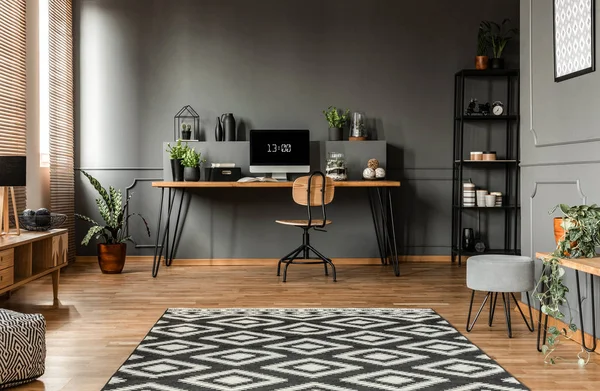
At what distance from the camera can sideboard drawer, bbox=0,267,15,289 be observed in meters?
3.93

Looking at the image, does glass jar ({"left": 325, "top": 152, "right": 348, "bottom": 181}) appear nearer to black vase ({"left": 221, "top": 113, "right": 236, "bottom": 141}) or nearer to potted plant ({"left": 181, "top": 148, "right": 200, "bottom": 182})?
black vase ({"left": 221, "top": 113, "right": 236, "bottom": 141})

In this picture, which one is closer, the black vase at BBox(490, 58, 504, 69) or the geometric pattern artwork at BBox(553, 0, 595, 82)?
the geometric pattern artwork at BBox(553, 0, 595, 82)

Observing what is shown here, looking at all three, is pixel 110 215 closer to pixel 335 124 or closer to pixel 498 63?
pixel 335 124

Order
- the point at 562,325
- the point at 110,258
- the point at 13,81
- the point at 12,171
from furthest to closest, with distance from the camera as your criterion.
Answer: the point at 110,258
the point at 13,81
the point at 12,171
the point at 562,325

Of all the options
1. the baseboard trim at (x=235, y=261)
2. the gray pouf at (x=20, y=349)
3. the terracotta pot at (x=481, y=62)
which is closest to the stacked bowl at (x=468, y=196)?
the baseboard trim at (x=235, y=261)

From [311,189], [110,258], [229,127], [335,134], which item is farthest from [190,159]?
[335,134]

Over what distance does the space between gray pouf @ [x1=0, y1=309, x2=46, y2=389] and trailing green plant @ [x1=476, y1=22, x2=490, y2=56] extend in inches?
209

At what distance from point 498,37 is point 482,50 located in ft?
0.76

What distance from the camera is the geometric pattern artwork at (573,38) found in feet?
11.3

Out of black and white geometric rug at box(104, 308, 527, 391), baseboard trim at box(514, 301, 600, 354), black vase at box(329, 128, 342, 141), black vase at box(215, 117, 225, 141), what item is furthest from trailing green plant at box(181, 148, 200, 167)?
baseboard trim at box(514, 301, 600, 354)

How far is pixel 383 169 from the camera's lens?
6676 mm

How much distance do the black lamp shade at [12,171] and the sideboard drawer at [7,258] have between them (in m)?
0.44

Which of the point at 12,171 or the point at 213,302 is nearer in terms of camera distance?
the point at 12,171

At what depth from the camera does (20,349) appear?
277 cm
